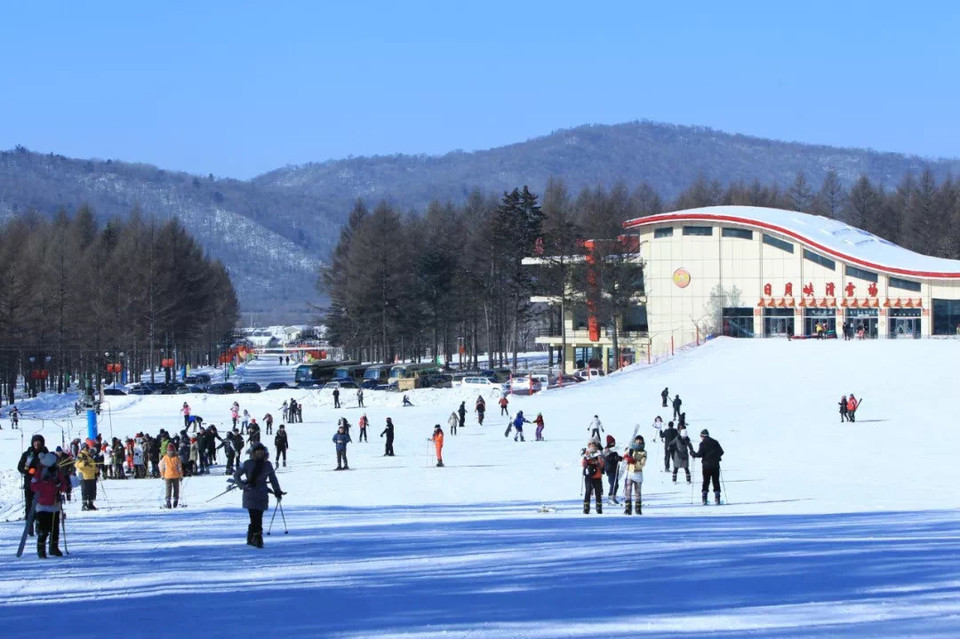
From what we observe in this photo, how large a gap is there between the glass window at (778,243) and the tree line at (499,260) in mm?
7866

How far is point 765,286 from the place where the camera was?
7275cm

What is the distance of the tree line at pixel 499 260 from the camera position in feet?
240

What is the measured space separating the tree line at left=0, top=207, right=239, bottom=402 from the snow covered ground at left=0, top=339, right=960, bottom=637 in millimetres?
39500

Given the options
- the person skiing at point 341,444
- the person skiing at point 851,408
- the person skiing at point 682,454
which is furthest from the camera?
the person skiing at point 851,408

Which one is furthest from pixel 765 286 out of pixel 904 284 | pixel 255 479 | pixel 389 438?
pixel 255 479

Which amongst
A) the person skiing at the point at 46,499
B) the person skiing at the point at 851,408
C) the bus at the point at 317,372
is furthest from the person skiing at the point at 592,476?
the bus at the point at 317,372

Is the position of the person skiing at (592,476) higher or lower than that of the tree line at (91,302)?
lower

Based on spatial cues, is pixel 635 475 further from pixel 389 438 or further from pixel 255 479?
pixel 389 438

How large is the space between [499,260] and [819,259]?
2224 centimetres

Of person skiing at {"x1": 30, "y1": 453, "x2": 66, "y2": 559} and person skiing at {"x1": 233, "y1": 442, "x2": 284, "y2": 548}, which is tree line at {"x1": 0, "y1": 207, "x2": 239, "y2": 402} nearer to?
person skiing at {"x1": 30, "y1": 453, "x2": 66, "y2": 559}

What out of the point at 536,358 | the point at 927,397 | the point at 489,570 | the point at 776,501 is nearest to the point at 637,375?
the point at 927,397

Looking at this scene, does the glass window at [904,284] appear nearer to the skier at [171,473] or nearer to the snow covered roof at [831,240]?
the snow covered roof at [831,240]

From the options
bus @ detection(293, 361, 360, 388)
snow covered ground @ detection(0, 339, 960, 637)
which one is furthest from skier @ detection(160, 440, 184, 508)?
bus @ detection(293, 361, 360, 388)

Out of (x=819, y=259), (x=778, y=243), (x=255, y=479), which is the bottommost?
(x=255, y=479)
